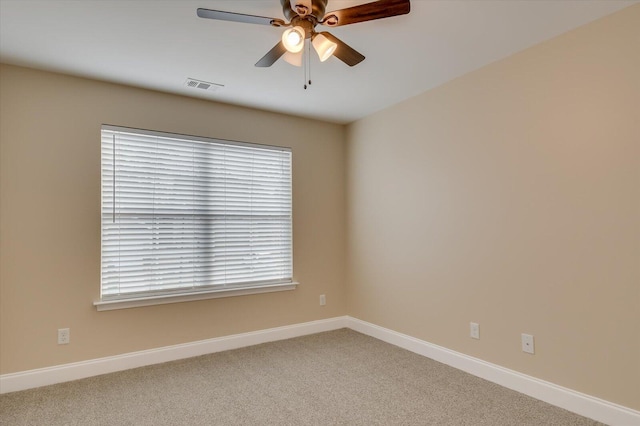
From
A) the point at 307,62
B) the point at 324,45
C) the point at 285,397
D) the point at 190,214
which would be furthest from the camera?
the point at 190,214

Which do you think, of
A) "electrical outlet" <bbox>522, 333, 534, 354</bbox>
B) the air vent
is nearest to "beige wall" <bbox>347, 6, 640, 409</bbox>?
"electrical outlet" <bbox>522, 333, 534, 354</bbox>

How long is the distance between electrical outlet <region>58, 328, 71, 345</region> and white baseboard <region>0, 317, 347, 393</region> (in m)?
0.18

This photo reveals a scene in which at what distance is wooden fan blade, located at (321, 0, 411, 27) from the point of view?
1744mm

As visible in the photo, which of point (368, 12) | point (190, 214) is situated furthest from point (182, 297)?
point (368, 12)

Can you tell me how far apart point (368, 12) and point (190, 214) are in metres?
2.49

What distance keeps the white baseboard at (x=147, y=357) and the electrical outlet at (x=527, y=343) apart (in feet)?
7.05

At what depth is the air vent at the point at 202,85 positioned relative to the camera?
3149mm

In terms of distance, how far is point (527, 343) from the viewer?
261cm

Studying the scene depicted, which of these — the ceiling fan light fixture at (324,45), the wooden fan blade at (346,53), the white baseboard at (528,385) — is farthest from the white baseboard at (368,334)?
the ceiling fan light fixture at (324,45)

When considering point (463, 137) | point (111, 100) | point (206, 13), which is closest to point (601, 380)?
point (463, 137)

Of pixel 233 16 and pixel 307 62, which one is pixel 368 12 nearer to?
pixel 233 16

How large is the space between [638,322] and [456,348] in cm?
133

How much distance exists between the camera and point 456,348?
3.12m

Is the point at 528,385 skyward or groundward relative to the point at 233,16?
groundward
